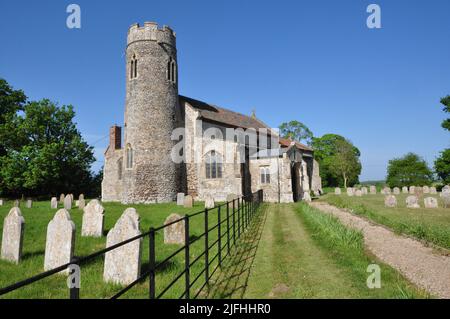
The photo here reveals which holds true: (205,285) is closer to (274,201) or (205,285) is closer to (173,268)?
(173,268)

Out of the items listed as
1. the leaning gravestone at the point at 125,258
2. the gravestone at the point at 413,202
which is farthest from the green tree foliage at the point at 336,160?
the leaning gravestone at the point at 125,258

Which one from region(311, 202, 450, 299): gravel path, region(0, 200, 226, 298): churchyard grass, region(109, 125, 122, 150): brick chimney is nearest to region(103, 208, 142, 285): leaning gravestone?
region(0, 200, 226, 298): churchyard grass

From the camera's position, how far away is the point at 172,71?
24.6 m

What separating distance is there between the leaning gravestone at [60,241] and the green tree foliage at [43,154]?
1065 inches

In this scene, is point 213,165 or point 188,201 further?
point 213,165

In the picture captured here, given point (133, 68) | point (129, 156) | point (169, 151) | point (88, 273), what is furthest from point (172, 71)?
point (88, 273)

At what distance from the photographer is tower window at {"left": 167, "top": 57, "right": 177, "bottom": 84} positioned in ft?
79.5

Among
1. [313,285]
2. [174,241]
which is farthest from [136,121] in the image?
[313,285]

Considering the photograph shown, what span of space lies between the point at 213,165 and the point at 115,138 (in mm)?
10641

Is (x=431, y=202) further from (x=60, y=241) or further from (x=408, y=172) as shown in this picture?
(x=408, y=172)

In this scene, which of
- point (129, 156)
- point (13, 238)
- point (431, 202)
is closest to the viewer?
point (13, 238)

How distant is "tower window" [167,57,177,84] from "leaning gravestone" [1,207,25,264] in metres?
18.6

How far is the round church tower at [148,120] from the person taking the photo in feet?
75.4
